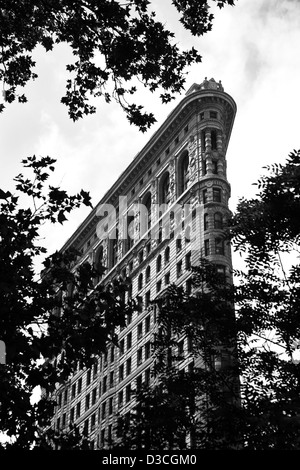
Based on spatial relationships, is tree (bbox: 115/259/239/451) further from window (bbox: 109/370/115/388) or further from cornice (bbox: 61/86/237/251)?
A: cornice (bbox: 61/86/237/251)

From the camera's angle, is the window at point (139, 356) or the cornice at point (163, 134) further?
the cornice at point (163, 134)

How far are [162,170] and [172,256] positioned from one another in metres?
13.2

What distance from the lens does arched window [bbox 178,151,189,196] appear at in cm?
7906

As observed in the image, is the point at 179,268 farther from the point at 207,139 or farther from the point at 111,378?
the point at 111,378

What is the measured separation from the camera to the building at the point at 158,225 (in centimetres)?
7238

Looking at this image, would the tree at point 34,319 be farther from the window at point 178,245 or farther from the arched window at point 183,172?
the arched window at point 183,172

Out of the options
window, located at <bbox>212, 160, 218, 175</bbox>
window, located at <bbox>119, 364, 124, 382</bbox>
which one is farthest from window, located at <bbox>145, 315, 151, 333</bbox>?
window, located at <bbox>212, 160, 218, 175</bbox>

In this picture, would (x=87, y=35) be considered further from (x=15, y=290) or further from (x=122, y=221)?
(x=122, y=221)

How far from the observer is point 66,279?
1429cm

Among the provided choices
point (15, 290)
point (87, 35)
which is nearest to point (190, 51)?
point (87, 35)

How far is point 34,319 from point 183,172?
68290 mm

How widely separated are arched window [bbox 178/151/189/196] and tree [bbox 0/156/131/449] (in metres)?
64.2

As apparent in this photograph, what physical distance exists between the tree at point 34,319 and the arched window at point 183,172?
A: 64.2 meters

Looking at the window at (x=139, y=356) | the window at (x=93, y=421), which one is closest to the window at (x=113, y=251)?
the window at (x=139, y=356)
